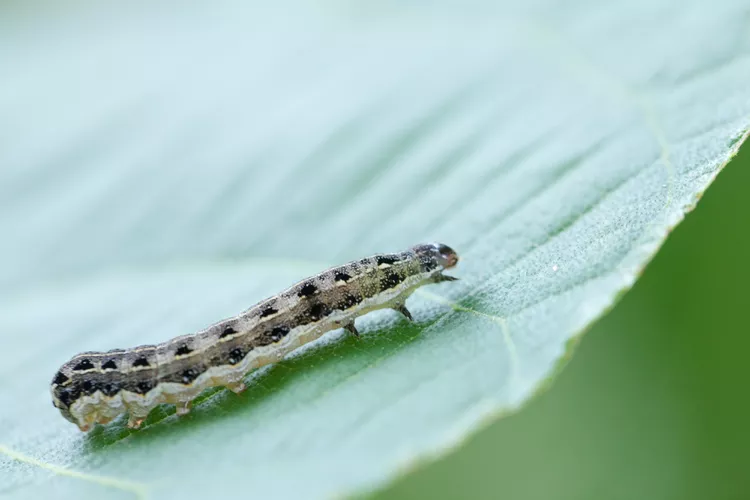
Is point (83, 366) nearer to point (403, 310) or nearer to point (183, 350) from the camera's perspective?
point (183, 350)

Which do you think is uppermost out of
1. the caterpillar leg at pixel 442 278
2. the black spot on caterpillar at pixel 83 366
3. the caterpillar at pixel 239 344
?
the black spot on caterpillar at pixel 83 366

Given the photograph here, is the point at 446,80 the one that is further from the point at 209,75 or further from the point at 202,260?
the point at 209,75

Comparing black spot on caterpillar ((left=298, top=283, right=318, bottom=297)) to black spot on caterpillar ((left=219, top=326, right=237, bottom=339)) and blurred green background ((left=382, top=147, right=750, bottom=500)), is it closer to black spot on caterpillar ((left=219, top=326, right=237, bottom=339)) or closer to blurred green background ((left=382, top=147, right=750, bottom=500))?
black spot on caterpillar ((left=219, top=326, right=237, bottom=339))

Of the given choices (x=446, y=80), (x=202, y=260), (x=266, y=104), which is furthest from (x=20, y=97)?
(x=446, y=80)

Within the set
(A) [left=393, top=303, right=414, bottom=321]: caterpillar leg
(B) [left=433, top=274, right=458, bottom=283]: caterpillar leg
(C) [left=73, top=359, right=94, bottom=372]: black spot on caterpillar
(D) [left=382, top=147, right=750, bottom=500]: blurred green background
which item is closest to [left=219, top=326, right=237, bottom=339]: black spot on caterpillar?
(C) [left=73, top=359, right=94, bottom=372]: black spot on caterpillar

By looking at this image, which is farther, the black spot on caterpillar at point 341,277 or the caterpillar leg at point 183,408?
the black spot on caterpillar at point 341,277

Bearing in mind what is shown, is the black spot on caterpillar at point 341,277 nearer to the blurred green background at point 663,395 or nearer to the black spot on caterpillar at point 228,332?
the black spot on caterpillar at point 228,332

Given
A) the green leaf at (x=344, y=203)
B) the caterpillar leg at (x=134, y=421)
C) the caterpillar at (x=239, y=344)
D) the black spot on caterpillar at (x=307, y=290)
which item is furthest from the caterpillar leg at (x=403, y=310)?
the caterpillar leg at (x=134, y=421)
